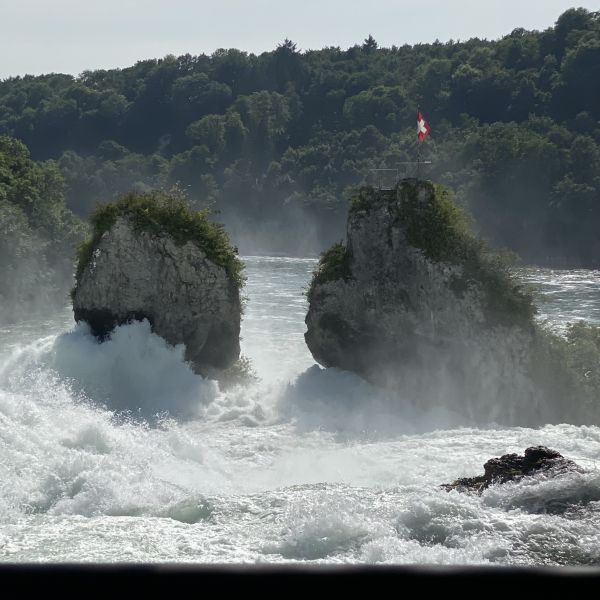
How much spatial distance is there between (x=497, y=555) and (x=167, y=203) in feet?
51.6

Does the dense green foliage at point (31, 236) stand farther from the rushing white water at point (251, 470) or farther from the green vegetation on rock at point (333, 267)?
the green vegetation on rock at point (333, 267)

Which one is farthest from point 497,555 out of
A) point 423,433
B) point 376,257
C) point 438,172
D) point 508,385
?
point 438,172

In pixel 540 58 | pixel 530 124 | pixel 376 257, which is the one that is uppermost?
pixel 540 58

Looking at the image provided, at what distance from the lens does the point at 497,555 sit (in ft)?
41.9

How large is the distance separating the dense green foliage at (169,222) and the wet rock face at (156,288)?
7.3 inches

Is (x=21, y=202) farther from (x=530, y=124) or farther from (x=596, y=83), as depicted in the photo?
(x=596, y=83)

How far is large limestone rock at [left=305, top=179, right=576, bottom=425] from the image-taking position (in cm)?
A: 2525

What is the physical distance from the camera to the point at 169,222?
26.0 meters

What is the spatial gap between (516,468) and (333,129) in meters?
122

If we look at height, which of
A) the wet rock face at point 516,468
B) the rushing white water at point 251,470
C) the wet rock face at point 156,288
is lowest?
the rushing white water at point 251,470

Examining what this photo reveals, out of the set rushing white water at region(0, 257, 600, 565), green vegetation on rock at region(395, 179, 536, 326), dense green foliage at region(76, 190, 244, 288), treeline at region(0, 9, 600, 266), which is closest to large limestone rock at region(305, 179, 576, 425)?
green vegetation on rock at region(395, 179, 536, 326)

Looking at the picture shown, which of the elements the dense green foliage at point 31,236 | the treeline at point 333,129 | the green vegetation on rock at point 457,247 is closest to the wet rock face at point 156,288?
the green vegetation on rock at point 457,247

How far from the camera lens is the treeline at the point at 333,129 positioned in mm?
103125

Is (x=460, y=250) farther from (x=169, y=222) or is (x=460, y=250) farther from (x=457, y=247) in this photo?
(x=169, y=222)
